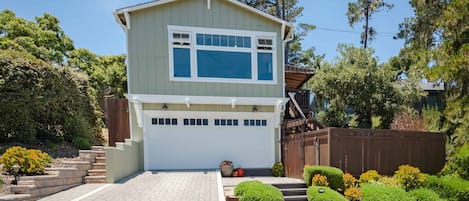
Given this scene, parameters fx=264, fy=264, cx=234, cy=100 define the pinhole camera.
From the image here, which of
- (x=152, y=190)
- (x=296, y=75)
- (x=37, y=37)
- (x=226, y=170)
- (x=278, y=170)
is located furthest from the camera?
(x=37, y=37)

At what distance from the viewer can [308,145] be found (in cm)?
846

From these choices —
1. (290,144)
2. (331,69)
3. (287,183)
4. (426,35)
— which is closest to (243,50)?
(290,144)

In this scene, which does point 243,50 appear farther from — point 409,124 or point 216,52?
point 409,124

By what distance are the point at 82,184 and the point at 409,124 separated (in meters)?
14.4

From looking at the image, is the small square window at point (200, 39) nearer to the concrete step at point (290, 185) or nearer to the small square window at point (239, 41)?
the small square window at point (239, 41)

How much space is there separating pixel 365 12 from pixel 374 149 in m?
16.6

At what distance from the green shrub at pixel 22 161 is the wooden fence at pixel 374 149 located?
7619 millimetres

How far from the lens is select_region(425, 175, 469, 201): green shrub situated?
6395mm

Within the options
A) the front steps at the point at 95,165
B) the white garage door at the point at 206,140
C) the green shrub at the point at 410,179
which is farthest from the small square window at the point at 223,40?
the green shrub at the point at 410,179

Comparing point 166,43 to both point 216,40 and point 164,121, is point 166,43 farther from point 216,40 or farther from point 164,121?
point 164,121

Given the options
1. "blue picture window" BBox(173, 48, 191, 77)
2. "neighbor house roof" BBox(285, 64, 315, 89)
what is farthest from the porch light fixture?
"neighbor house roof" BBox(285, 64, 315, 89)

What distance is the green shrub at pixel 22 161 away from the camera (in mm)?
6504

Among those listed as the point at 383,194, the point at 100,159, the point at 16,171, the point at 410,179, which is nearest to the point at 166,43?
the point at 100,159

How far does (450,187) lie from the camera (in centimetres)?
654
